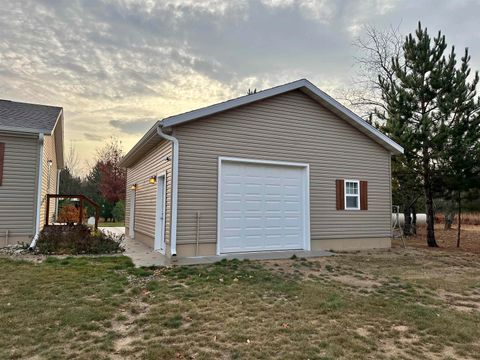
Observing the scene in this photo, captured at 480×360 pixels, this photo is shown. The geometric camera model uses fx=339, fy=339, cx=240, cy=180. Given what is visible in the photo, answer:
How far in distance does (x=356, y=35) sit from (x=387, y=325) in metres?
16.4

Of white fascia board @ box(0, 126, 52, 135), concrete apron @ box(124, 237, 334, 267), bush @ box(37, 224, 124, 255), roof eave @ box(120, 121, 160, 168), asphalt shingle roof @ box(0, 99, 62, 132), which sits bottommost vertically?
concrete apron @ box(124, 237, 334, 267)

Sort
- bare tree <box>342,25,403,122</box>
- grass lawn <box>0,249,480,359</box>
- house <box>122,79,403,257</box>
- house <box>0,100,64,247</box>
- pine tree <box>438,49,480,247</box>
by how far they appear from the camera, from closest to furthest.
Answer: grass lawn <box>0,249,480,359</box> → house <box>122,79,403,257</box> → house <box>0,100,64,247</box> → pine tree <box>438,49,480,247</box> → bare tree <box>342,25,403,122</box>

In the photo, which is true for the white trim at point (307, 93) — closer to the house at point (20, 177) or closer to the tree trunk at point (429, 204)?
the tree trunk at point (429, 204)

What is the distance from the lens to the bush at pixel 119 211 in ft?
76.2

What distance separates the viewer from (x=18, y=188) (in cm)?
Answer: 880

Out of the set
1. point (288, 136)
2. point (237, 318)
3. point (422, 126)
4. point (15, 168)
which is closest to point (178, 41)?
point (288, 136)

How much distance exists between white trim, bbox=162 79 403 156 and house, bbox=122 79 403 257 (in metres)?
0.03

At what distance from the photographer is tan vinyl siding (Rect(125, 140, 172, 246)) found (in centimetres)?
812

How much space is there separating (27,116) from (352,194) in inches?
383

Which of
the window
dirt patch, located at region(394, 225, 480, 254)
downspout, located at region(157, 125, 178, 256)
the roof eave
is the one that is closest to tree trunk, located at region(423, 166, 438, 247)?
dirt patch, located at region(394, 225, 480, 254)

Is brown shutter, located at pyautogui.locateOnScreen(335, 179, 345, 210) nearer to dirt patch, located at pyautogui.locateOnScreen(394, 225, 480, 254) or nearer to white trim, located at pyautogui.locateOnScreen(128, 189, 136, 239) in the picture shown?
dirt patch, located at pyautogui.locateOnScreen(394, 225, 480, 254)

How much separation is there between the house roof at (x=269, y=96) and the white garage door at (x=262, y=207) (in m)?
1.31

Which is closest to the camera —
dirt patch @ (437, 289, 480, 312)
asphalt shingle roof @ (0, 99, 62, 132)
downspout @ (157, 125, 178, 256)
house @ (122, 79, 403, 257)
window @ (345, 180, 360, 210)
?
dirt patch @ (437, 289, 480, 312)

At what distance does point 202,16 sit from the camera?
35.3 ft
